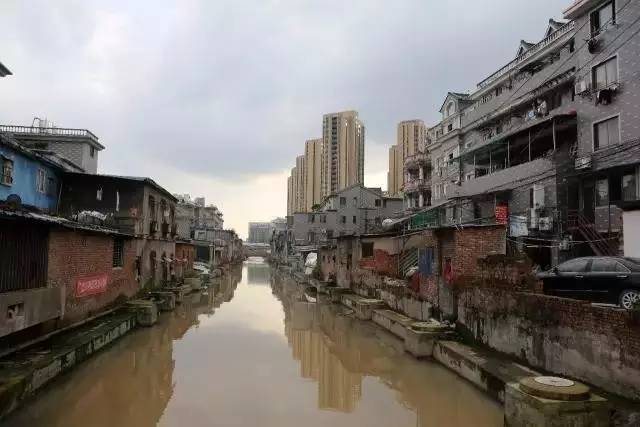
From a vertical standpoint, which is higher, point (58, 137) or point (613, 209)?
point (58, 137)

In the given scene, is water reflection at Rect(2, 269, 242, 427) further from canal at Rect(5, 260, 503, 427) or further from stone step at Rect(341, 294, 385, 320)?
stone step at Rect(341, 294, 385, 320)

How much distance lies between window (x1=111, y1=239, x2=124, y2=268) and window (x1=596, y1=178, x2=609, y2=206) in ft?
68.5

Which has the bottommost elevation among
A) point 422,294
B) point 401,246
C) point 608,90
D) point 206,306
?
point 206,306

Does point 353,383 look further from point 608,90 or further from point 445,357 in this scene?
point 608,90

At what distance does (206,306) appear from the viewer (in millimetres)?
26328

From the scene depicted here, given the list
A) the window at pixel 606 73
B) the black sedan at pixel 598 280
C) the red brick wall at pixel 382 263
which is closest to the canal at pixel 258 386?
the black sedan at pixel 598 280

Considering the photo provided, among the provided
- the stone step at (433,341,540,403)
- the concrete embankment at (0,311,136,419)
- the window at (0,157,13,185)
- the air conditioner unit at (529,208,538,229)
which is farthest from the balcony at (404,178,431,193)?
the window at (0,157,13,185)

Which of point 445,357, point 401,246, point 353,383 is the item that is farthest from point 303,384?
point 401,246

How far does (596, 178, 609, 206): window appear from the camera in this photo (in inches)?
763

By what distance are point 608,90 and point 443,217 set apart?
1521cm

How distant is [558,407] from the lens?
20.5ft

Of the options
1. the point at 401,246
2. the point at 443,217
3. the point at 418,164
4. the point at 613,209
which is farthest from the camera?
the point at 418,164

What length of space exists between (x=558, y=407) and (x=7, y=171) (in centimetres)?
2081

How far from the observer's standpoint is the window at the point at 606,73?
1908 cm
